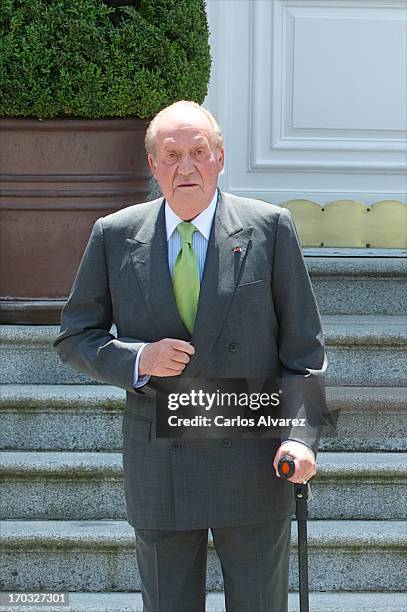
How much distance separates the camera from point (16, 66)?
12.6ft

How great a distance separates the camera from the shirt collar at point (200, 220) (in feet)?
7.91

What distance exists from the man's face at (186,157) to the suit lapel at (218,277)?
0.08 metres

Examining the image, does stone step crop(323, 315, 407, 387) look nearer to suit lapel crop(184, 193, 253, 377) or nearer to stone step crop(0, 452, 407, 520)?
stone step crop(0, 452, 407, 520)

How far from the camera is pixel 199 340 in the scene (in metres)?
2.34

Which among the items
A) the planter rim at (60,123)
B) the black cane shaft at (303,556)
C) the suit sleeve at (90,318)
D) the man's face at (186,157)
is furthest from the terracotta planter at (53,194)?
the black cane shaft at (303,556)

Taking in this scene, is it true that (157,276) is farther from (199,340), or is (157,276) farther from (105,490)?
(105,490)

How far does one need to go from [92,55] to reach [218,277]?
169 cm

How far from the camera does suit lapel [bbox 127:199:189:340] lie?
7.77 ft

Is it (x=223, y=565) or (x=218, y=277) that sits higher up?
(x=218, y=277)

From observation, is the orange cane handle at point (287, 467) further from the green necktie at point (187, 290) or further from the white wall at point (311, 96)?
the white wall at point (311, 96)

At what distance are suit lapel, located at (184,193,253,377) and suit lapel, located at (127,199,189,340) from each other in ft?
0.17

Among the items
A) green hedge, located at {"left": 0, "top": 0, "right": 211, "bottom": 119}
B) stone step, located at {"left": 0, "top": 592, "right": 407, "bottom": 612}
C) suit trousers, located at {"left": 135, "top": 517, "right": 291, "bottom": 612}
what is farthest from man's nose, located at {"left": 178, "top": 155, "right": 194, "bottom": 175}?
green hedge, located at {"left": 0, "top": 0, "right": 211, "bottom": 119}

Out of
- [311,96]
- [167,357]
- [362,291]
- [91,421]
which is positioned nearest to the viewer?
→ [167,357]

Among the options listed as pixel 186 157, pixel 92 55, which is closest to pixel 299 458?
pixel 186 157
